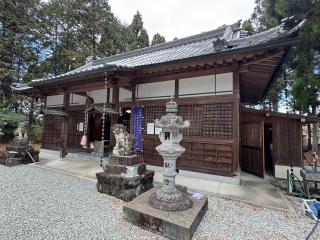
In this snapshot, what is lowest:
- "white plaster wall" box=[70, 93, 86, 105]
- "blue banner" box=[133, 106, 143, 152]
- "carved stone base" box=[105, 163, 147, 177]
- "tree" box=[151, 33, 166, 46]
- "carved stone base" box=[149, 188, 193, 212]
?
"carved stone base" box=[149, 188, 193, 212]

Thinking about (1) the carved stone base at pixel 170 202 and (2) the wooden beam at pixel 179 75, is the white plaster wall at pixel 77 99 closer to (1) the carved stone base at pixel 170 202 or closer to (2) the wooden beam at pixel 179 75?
(2) the wooden beam at pixel 179 75

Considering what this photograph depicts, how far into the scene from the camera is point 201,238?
3242 millimetres

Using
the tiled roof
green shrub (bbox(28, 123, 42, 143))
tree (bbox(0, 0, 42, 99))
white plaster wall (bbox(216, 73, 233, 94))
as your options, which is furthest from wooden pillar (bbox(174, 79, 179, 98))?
tree (bbox(0, 0, 42, 99))

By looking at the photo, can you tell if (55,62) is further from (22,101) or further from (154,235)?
(154,235)

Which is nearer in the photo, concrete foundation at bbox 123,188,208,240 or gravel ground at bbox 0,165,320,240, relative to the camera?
concrete foundation at bbox 123,188,208,240

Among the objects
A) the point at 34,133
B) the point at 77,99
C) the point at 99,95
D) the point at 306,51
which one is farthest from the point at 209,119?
the point at 34,133

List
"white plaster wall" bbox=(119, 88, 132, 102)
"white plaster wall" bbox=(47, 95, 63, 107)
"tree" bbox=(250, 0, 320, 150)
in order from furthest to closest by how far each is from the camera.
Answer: "white plaster wall" bbox=(47, 95, 63, 107) < "tree" bbox=(250, 0, 320, 150) < "white plaster wall" bbox=(119, 88, 132, 102)

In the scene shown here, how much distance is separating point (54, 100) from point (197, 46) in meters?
9.11

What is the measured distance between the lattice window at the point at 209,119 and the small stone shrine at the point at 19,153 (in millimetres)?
7341

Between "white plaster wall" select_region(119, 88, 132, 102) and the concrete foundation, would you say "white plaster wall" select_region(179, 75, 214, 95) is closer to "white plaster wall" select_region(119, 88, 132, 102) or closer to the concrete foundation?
"white plaster wall" select_region(119, 88, 132, 102)

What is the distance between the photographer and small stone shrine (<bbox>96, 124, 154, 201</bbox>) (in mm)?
4879

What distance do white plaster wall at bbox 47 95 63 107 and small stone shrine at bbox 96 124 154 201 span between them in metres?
7.62

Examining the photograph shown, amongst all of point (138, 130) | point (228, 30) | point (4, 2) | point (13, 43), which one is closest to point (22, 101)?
point (13, 43)

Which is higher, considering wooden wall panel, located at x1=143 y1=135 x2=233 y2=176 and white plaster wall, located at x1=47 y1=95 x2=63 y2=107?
white plaster wall, located at x1=47 y1=95 x2=63 y2=107
